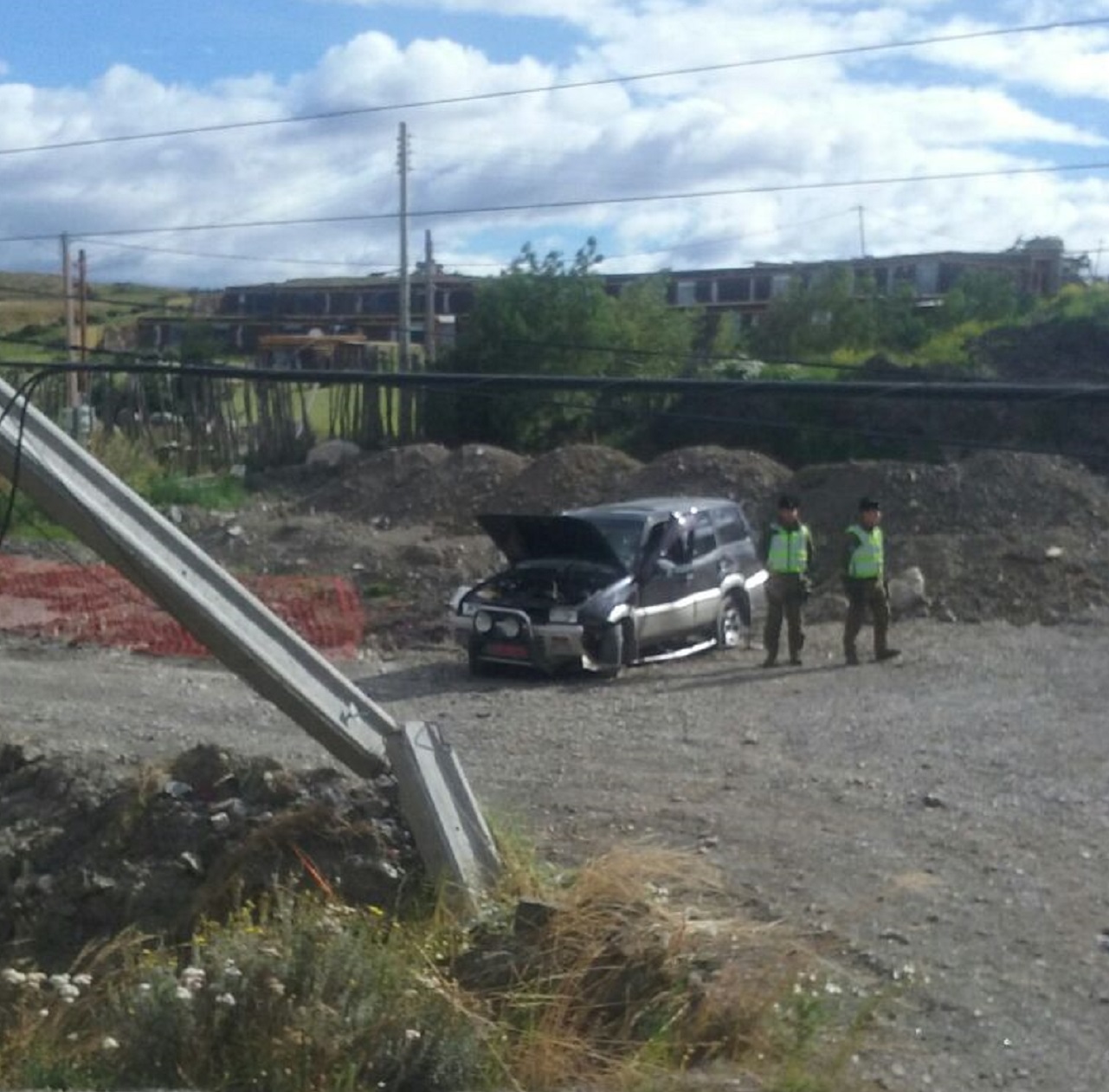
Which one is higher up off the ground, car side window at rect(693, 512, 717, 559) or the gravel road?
car side window at rect(693, 512, 717, 559)

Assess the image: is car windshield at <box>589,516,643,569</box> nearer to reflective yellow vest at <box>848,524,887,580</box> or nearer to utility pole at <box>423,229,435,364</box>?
reflective yellow vest at <box>848,524,887,580</box>

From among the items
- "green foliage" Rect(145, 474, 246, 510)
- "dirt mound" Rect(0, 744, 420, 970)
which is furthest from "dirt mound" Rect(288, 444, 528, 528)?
"dirt mound" Rect(0, 744, 420, 970)

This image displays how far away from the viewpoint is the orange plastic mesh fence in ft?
74.0

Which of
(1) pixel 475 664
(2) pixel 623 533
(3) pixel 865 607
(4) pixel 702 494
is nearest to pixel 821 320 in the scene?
(4) pixel 702 494

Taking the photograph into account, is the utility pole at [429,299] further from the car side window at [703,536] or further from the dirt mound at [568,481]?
the car side window at [703,536]

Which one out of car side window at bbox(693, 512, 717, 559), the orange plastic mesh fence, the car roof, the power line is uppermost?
the power line

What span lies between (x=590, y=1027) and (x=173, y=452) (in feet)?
128

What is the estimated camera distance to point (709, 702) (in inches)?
717

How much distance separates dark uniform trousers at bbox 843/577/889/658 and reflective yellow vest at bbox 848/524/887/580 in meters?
0.06

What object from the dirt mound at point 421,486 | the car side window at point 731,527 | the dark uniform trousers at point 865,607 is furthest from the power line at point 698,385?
the dirt mound at point 421,486

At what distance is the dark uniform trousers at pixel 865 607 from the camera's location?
20.0m

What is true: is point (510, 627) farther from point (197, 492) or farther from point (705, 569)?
point (197, 492)

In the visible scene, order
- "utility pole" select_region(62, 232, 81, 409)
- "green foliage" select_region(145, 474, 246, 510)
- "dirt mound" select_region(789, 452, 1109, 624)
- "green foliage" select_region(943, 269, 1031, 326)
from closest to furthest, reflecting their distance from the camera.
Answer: "dirt mound" select_region(789, 452, 1109, 624) < "green foliage" select_region(145, 474, 246, 510) < "utility pole" select_region(62, 232, 81, 409) < "green foliage" select_region(943, 269, 1031, 326)

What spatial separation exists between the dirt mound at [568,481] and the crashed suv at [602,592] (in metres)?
11.1
